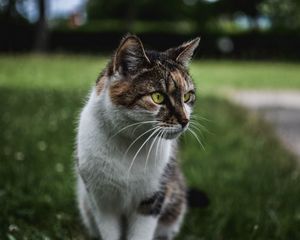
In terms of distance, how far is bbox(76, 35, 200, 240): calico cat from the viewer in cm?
255

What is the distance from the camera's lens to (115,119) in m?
2.59

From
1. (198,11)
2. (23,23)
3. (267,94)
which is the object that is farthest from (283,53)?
(267,94)

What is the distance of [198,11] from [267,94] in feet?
76.2

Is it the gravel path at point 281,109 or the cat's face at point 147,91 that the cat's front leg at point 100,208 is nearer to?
the cat's face at point 147,91

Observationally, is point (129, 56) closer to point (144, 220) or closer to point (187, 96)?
point (187, 96)

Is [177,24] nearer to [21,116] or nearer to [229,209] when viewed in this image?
[21,116]

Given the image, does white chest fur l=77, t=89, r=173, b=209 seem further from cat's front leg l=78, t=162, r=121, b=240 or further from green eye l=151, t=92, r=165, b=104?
green eye l=151, t=92, r=165, b=104

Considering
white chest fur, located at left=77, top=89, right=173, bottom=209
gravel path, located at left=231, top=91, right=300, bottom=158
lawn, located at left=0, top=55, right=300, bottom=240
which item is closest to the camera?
white chest fur, located at left=77, top=89, right=173, bottom=209

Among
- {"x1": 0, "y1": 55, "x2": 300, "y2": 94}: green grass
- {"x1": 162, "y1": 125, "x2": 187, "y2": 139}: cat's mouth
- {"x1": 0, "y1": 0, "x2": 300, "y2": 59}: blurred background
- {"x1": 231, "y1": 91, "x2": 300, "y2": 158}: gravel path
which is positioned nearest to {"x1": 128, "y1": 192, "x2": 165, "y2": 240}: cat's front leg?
{"x1": 162, "y1": 125, "x2": 187, "y2": 139}: cat's mouth

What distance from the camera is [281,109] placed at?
816 cm

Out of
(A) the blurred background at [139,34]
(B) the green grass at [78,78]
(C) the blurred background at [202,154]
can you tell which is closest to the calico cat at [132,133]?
(C) the blurred background at [202,154]

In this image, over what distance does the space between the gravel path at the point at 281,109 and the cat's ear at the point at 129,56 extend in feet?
10.2

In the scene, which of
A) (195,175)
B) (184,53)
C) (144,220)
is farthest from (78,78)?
(144,220)

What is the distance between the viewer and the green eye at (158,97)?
2.55m
